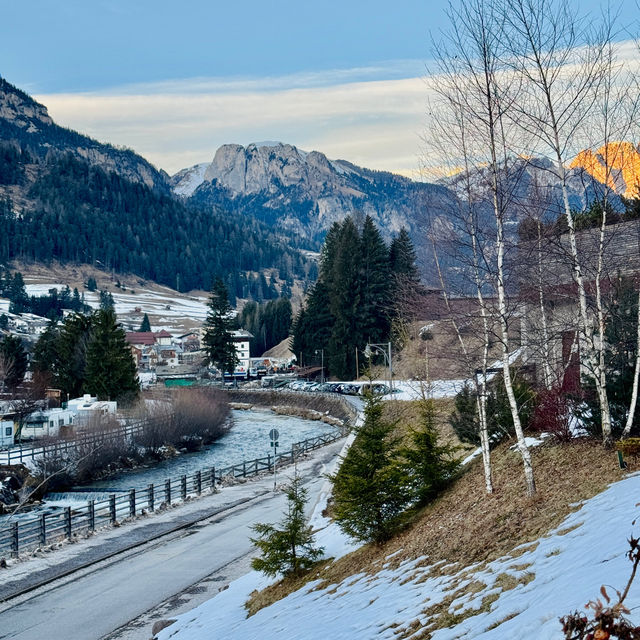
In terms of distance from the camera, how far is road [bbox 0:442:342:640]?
57.2 feet

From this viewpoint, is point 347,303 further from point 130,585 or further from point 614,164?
point 614,164

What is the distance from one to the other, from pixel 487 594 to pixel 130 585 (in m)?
13.7

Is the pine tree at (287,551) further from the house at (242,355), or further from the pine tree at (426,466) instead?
the house at (242,355)

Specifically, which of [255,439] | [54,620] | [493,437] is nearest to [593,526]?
[493,437]

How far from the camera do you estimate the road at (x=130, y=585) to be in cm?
1744

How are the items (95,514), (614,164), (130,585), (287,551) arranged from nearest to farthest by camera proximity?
(614,164) → (287,551) → (130,585) → (95,514)

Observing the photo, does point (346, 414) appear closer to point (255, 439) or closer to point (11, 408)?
point (255, 439)

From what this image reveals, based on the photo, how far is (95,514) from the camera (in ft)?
106

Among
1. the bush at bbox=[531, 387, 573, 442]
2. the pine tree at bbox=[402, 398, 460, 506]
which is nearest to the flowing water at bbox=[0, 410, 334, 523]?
the pine tree at bbox=[402, 398, 460, 506]

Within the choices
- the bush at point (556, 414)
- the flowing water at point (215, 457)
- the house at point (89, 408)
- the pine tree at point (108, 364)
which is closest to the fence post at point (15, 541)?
the flowing water at point (215, 457)

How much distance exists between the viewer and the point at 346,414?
67125mm

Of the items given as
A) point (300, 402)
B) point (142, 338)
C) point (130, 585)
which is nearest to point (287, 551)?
point (130, 585)

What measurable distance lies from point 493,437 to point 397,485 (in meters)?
4.58

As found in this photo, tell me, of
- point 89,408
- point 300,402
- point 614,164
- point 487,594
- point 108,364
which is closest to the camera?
point 487,594
